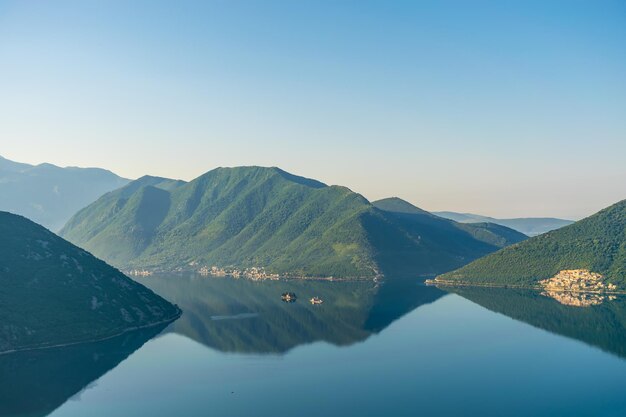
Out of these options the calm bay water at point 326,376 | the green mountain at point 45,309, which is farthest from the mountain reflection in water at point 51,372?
the green mountain at point 45,309

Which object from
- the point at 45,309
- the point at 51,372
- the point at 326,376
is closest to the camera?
the point at 51,372

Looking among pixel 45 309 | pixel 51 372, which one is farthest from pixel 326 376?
pixel 45 309

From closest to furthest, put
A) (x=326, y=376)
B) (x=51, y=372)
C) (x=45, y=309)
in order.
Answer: (x=51, y=372) < (x=326, y=376) < (x=45, y=309)

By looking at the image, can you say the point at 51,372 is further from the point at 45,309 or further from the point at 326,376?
the point at 326,376

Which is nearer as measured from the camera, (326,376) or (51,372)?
(51,372)

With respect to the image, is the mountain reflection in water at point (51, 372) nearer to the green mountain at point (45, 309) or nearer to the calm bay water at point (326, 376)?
the calm bay water at point (326, 376)

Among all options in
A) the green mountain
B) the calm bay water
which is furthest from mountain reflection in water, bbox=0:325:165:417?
the green mountain

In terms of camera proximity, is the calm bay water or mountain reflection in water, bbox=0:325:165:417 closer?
the calm bay water

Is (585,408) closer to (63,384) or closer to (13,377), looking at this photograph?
(63,384)

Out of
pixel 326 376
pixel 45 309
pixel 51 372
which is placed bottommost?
pixel 51 372

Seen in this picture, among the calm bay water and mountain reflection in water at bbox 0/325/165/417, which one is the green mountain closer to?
mountain reflection in water at bbox 0/325/165/417

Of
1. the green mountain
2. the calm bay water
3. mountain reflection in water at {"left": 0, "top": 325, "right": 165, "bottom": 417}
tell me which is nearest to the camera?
the calm bay water
